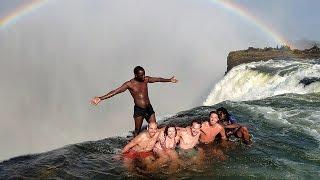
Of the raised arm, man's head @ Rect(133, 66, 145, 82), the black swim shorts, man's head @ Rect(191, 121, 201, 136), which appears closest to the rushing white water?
the raised arm

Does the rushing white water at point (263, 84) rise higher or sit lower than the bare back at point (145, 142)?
higher

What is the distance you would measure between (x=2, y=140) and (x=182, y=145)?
5481 centimetres

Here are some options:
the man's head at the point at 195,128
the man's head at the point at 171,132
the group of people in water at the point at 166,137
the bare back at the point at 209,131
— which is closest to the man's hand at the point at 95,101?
the group of people in water at the point at 166,137

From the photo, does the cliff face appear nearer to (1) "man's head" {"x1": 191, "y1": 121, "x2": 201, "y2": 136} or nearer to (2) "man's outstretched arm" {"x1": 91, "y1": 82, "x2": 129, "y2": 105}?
(1) "man's head" {"x1": 191, "y1": 121, "x2": 201, "y2": 136}

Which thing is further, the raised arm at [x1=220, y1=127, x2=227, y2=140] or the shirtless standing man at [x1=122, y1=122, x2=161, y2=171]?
the raised arm at [x1=220, y1=127, x2=227, y2=140]

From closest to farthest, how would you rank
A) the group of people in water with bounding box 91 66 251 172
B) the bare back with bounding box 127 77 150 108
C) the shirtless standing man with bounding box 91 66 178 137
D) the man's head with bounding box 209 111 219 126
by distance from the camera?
the group of people in water with bounding box 91 66 251 172
the shirtless standing man with bounding box 91 66 178 137
the man's head with bounding box 209 111 219 126
the bare back with bounding box 127 77 150 108

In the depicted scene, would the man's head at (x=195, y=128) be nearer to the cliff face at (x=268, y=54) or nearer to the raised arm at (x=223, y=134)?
the raised arm at (x=223, y=134)

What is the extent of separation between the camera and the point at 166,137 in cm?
966

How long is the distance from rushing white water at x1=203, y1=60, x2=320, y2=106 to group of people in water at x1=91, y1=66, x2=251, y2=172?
41.8 feet

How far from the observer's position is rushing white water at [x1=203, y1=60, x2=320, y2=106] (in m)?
23.6

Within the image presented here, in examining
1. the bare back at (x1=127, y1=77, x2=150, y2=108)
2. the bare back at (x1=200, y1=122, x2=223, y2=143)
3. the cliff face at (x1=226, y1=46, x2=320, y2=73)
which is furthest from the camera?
the cliff face at (x1=226, y1=46, x2=320, y2=73)

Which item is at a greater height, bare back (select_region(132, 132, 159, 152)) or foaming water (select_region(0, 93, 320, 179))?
bare back (select_region(132, 132, 159, 152))

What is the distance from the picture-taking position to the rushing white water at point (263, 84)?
2364 cm

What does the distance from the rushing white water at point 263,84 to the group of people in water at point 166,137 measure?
1273cm
